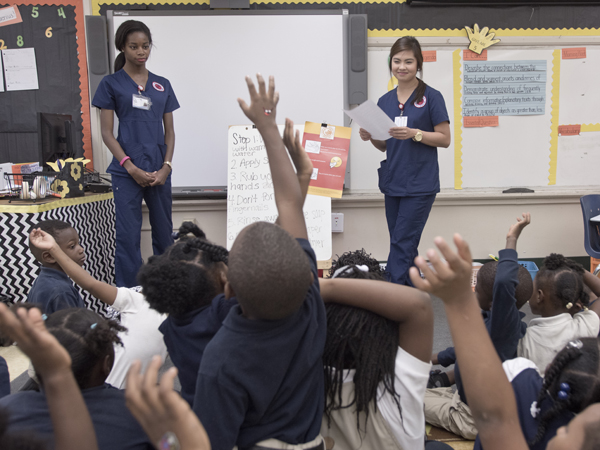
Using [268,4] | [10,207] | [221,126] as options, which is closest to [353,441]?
[10,207]

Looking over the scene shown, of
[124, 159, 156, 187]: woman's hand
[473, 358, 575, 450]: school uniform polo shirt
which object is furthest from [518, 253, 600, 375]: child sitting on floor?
[124, 159, 156, 187]: woman's hand

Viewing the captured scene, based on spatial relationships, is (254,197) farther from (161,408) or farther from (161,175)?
(161,408)

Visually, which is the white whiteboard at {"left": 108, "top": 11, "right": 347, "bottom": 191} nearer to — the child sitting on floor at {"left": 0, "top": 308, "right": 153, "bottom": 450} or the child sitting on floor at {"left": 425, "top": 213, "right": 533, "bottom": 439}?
the child sitting on floor at {"left": 425, "top": 213, "right": 533, "bottom": 439}

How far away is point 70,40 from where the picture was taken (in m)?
3.25

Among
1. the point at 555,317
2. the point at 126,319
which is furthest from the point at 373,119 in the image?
the point at 126,319

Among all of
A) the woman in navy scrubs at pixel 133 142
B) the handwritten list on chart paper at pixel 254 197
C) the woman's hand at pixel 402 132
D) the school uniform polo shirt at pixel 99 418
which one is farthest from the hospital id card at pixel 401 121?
the school uniform polo shirt at pixel 99 418

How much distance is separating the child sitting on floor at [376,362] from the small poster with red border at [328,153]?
1962 mm

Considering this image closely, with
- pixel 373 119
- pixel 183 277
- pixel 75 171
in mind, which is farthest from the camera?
pixel 75 171

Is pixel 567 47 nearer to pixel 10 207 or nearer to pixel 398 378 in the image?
pixel 398 378

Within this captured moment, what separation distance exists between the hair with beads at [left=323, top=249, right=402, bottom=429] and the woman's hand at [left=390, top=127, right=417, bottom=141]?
160cm

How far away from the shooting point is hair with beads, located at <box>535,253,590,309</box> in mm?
1456

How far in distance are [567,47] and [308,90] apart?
78.4 inches

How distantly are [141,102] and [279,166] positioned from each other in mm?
1928

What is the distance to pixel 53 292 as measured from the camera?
1598mm
